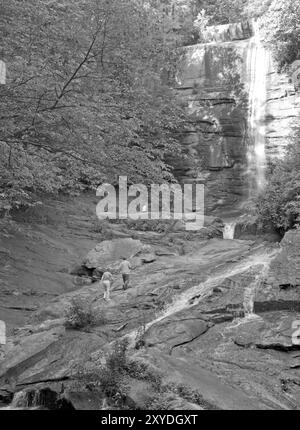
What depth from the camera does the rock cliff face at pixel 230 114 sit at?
23.9 meters

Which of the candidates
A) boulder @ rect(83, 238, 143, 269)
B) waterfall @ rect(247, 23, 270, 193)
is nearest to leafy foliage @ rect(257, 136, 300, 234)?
boulder @ rect(83, 238, 143, 269)

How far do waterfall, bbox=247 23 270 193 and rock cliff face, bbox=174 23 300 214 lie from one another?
0.17 ft

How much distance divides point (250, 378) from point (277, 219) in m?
9.60

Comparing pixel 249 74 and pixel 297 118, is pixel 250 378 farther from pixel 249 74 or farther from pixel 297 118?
pixel 249 74

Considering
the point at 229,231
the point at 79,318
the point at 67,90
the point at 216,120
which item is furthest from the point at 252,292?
the point at 216,120

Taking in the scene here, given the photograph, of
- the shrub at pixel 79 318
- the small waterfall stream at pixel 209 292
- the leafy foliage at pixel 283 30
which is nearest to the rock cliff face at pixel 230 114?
the leafy foliage at pixel 283 30

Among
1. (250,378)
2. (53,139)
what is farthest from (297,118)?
(250,378)

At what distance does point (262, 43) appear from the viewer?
25.4 m

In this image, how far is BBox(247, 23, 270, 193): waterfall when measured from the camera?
78.3 ft

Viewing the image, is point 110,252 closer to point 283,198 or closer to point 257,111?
point 283,198

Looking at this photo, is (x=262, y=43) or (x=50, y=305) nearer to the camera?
(x=50, y=305)

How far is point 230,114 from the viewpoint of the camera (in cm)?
2538

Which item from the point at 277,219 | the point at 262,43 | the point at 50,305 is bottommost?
the point at 50,305
